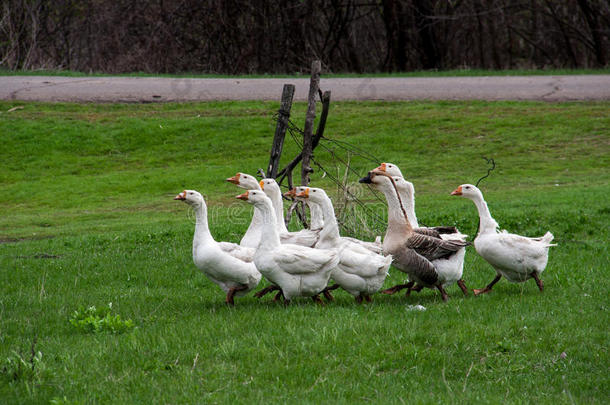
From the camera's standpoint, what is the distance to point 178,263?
11.0m

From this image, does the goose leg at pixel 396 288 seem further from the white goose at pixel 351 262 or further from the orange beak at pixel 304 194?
the orange beak at pixel 304 194

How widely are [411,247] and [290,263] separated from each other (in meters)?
1.49

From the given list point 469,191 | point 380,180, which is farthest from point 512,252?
point 380,180

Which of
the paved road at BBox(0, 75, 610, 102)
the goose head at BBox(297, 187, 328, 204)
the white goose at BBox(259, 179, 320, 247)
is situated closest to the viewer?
the goose head at BBox(297, 187, 328, 204)

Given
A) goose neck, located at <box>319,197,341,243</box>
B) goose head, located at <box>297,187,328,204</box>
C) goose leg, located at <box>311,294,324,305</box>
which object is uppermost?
goose head, located at <box>297,187,328,204</box>

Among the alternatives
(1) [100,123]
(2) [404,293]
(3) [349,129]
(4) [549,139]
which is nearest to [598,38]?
(4) [549,139]

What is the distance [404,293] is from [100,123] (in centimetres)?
1545

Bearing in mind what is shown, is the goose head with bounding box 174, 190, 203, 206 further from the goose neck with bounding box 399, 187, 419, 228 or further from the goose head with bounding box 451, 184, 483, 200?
the goose head with bounding box 451, 184, 483, 200

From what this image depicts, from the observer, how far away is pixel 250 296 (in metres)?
9.31

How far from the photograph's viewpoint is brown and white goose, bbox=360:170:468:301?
321 inches

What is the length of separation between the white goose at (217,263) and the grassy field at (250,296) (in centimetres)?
30

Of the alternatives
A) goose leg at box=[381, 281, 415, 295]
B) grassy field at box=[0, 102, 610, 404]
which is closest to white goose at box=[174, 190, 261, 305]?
grassy field at box=[0, 102, 610, 404]

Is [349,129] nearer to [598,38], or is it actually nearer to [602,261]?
[602,261]

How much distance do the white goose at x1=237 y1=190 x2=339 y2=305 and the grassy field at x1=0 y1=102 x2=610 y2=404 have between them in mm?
255
